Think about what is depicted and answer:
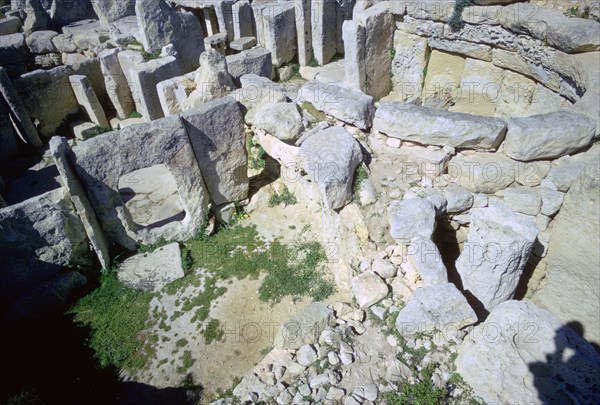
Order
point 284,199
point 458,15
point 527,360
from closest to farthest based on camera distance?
point 527,360
point 284,199
point 458,15

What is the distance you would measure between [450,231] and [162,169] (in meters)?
6.57

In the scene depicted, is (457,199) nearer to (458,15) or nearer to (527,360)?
(527,360)

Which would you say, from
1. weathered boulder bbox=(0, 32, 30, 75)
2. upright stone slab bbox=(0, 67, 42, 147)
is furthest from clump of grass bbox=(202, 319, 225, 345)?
weathered boulder bbox=(0, 32, 30, 75)

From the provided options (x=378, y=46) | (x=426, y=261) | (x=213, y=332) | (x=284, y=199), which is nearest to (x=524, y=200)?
(x=426, y=261)

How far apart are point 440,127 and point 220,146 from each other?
3699 millimetres

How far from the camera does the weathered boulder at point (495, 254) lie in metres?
4.41

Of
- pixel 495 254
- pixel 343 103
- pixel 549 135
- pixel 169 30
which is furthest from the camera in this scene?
pixel 169 30

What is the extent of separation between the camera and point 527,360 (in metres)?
3.61

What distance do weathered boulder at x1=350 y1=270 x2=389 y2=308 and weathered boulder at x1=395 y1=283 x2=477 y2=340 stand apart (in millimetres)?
462

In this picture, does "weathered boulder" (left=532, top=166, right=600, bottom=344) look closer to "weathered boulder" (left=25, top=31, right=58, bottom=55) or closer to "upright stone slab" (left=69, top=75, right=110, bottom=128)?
"upright stone slab" (left=69, top=75, right=110, bottom=128)

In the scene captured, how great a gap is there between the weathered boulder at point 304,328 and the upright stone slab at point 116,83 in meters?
9.00

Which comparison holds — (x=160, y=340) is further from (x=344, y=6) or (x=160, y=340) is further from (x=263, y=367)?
(x=344, y=6)

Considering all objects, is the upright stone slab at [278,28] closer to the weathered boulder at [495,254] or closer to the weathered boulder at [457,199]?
the weathered boulder at [457,199]

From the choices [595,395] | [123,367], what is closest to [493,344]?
Answer: [595,395]
